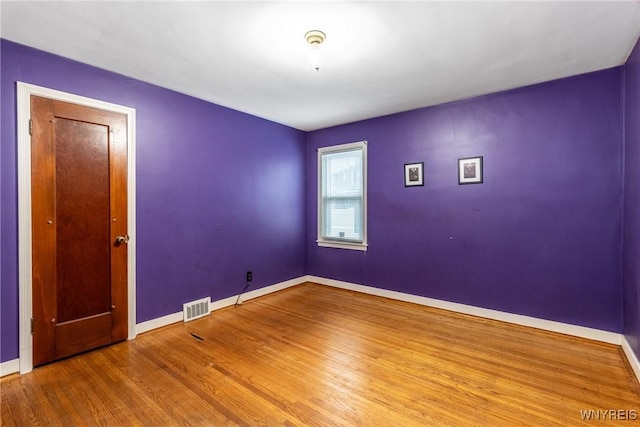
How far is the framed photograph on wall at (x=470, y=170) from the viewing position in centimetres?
344

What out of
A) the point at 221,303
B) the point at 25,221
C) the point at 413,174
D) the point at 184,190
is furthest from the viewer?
the point at 413,174

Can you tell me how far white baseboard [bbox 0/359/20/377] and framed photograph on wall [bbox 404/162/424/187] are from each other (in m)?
4.15

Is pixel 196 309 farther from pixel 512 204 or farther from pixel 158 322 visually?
pixel 512 204

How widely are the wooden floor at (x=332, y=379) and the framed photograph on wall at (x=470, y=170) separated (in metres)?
1.61

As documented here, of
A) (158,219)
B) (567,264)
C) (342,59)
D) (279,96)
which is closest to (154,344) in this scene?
(158,219)

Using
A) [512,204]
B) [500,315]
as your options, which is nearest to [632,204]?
[512,204]

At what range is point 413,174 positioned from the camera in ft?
13.0

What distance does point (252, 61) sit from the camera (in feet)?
8.48

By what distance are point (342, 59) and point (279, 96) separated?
1.09 metres

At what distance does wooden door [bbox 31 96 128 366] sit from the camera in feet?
7.78

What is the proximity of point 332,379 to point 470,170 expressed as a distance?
2.73 m

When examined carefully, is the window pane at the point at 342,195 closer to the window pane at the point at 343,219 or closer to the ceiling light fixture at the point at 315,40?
the window pane at the point at 343,219

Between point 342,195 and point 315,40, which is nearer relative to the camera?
point 315,40

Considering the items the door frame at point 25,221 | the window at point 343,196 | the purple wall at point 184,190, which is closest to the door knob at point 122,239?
the purple wall at point 184,190
